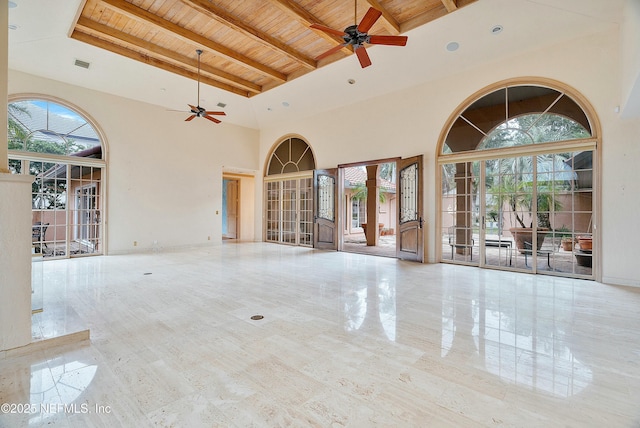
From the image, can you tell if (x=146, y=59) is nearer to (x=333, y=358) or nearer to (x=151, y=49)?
(x=151, y=49)

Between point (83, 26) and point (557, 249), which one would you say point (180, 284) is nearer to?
point (83, 26)

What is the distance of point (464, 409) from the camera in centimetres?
180

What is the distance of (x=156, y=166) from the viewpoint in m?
8.10

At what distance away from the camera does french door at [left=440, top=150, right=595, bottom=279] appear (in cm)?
515

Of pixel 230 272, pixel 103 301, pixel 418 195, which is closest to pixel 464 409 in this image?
pixel 103 301

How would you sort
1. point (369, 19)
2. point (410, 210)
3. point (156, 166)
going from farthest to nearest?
point (156, 166)
point (410, 210)
point (369, 19)

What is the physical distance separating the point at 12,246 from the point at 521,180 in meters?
7.12

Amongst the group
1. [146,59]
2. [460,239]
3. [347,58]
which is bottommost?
[460,239]

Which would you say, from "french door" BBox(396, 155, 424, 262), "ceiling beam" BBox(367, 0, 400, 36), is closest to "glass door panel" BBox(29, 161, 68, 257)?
"ceiling beam" BBox(367, 0, 400, 36)

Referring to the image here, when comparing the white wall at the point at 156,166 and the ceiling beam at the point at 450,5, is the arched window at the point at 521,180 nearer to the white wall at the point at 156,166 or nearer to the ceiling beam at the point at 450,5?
the ceiling beam at the point at 450,5

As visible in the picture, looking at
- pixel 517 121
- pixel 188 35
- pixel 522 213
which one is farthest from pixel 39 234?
pixel 517 121

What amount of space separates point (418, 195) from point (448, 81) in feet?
8.12

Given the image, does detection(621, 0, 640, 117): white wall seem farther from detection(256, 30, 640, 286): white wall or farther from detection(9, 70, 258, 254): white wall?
detection(9, 70, 258, 254): white wall

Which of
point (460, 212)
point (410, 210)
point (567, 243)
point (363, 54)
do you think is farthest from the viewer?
point (410, 210)
